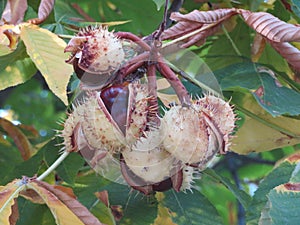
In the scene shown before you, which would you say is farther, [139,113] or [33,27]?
[33,27]

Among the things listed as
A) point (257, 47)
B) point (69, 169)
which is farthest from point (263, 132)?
point (69, 169)

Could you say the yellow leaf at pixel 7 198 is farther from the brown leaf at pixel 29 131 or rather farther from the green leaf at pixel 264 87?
the brown leaf at pixel 29 131

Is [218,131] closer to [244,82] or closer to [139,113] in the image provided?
[139,113]

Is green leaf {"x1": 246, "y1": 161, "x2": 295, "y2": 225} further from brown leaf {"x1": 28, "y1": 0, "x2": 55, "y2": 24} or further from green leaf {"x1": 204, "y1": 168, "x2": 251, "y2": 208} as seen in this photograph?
brown leaf {"x1": 28, "y1": 0, "x2": 55, "y2": 24}

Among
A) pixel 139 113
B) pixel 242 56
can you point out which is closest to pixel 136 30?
pixel 242 56

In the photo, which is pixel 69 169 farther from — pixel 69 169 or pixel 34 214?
pixel 34 214

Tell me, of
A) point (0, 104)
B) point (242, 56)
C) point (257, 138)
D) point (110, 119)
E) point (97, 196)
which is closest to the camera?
point (110, 119)
